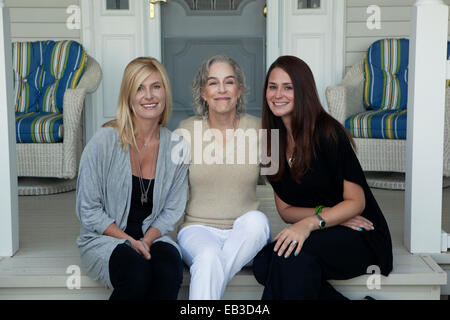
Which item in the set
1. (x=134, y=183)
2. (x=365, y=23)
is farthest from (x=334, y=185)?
(x=365, y=23)

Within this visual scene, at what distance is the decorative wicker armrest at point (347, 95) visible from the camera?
382 centimetres

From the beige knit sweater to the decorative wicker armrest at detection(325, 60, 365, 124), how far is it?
1.70 meters

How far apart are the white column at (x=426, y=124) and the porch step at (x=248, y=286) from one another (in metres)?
0.25

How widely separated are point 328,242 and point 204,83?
0.76 meters

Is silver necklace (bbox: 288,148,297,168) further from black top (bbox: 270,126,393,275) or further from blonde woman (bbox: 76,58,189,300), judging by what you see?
blonde woman (bbox: 76,58,189,300)

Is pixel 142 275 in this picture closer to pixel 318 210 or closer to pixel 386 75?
pixel 318 210

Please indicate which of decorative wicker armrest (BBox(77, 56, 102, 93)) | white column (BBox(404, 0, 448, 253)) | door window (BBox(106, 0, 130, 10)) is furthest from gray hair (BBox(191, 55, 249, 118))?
door window (BBox(106, 0, 130, 10))

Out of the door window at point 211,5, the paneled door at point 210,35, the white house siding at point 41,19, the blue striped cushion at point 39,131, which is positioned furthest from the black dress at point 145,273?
the door window at point 211,5

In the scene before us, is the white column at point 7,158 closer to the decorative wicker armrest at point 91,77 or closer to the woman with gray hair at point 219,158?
the woman with gray hair at point 219,158

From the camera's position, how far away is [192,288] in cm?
192

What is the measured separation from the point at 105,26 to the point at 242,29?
3.86 ft

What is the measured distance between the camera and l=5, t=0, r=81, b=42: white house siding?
176 inches

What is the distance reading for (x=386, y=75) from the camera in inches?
165
